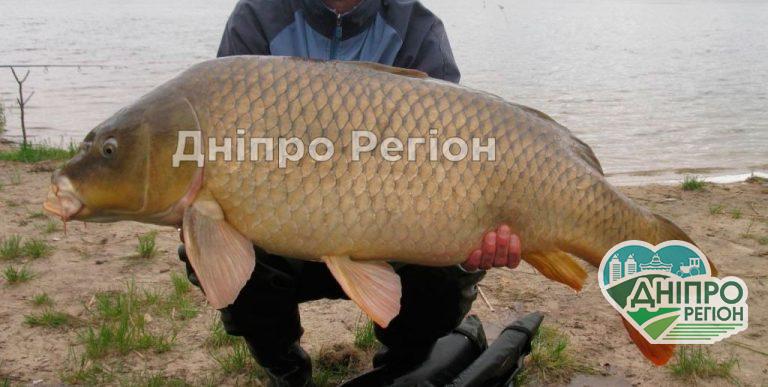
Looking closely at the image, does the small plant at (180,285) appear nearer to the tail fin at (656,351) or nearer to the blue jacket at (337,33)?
the blue jacket at (337,33)

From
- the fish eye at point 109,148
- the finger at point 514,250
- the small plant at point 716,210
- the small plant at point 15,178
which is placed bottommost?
the small plant at point 15,178

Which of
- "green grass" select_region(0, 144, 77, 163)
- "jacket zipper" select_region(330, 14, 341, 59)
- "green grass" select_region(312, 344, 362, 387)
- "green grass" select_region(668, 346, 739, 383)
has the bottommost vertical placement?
"green grass" select_region(312, 344, 362, 387)

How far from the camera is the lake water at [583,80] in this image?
22.3 ft

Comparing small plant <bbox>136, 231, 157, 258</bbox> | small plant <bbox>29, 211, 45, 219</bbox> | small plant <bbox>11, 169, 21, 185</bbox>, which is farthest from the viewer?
small plant <bbox>11, 169, 21, 185</bbox>

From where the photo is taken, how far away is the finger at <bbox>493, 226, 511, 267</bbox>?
5.31ft

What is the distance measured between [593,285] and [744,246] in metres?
0.87

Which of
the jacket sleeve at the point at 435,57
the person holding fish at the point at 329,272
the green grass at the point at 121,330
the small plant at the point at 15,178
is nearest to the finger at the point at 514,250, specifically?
the person holding fish at the point at 329,272

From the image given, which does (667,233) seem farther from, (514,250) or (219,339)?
(219,339)

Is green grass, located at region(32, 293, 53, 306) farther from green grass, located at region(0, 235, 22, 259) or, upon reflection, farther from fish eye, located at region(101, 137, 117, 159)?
fish eye, located at region(101, 137, 117, 159)

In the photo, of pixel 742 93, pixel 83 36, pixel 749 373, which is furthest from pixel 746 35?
pixel 749 373

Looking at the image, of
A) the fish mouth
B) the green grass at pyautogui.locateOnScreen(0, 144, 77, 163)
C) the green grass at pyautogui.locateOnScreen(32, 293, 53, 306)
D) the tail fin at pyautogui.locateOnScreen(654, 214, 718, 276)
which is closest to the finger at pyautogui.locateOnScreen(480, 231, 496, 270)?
the tail fin at pyautogui.locateOnScreen(654, 214, 718, 276)

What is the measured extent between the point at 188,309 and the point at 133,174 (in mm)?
1044

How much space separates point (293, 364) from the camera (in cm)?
199

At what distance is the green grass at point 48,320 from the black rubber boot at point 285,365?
73cm
